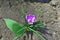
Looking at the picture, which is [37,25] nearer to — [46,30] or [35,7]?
[46,30]

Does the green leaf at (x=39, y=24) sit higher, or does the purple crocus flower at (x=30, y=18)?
the purple crocus flower at (x=30, y=18)

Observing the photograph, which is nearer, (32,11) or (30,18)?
(30,18)

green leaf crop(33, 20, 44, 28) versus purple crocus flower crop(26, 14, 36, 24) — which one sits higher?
purple crocus flower crop(26, 14, 36, 24)

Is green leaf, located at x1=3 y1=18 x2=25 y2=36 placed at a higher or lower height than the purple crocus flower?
lower

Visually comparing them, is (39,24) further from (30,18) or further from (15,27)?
(15,27)

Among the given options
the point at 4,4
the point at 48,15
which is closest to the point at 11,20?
the point at 4,4

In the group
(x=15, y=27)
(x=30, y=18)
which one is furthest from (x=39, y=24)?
(x=15, y=27)

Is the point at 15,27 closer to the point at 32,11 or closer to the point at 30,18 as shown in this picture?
the point at 30,18

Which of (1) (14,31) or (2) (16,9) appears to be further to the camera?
(2) (16,9)
